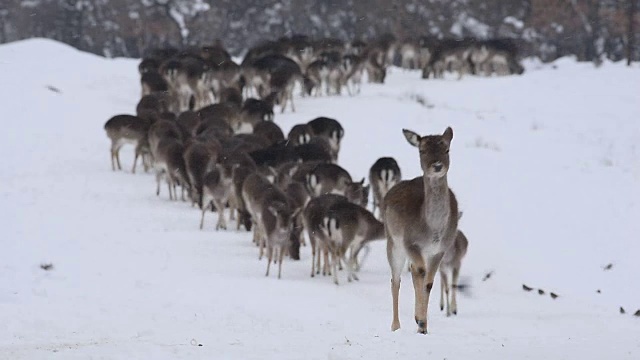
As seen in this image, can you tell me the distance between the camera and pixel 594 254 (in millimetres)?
15789

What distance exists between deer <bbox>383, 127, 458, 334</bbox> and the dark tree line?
46.8 m

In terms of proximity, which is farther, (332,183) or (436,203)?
(332,183)

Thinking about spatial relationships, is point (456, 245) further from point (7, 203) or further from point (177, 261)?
point (7, 203)

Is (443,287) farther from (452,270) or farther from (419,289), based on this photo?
(419,289)

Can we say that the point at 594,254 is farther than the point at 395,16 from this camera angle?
No

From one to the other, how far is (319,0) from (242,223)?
4910cm

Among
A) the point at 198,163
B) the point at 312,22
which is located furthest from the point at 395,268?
the point at 312,22

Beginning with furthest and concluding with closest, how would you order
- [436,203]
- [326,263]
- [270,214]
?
[270,214] → [326,263] → [436,203]

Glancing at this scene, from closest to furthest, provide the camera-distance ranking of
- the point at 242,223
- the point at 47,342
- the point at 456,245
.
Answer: the point at 47,342 → the point at 456,245 → the point at 242,223

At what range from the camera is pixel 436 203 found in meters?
9.40

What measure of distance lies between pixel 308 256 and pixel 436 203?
20.8 ft

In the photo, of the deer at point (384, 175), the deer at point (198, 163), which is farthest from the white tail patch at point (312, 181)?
the deer at point (198, 163)

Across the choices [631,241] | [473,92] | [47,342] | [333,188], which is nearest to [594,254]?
[631,241]

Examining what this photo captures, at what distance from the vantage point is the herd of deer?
9641mm
